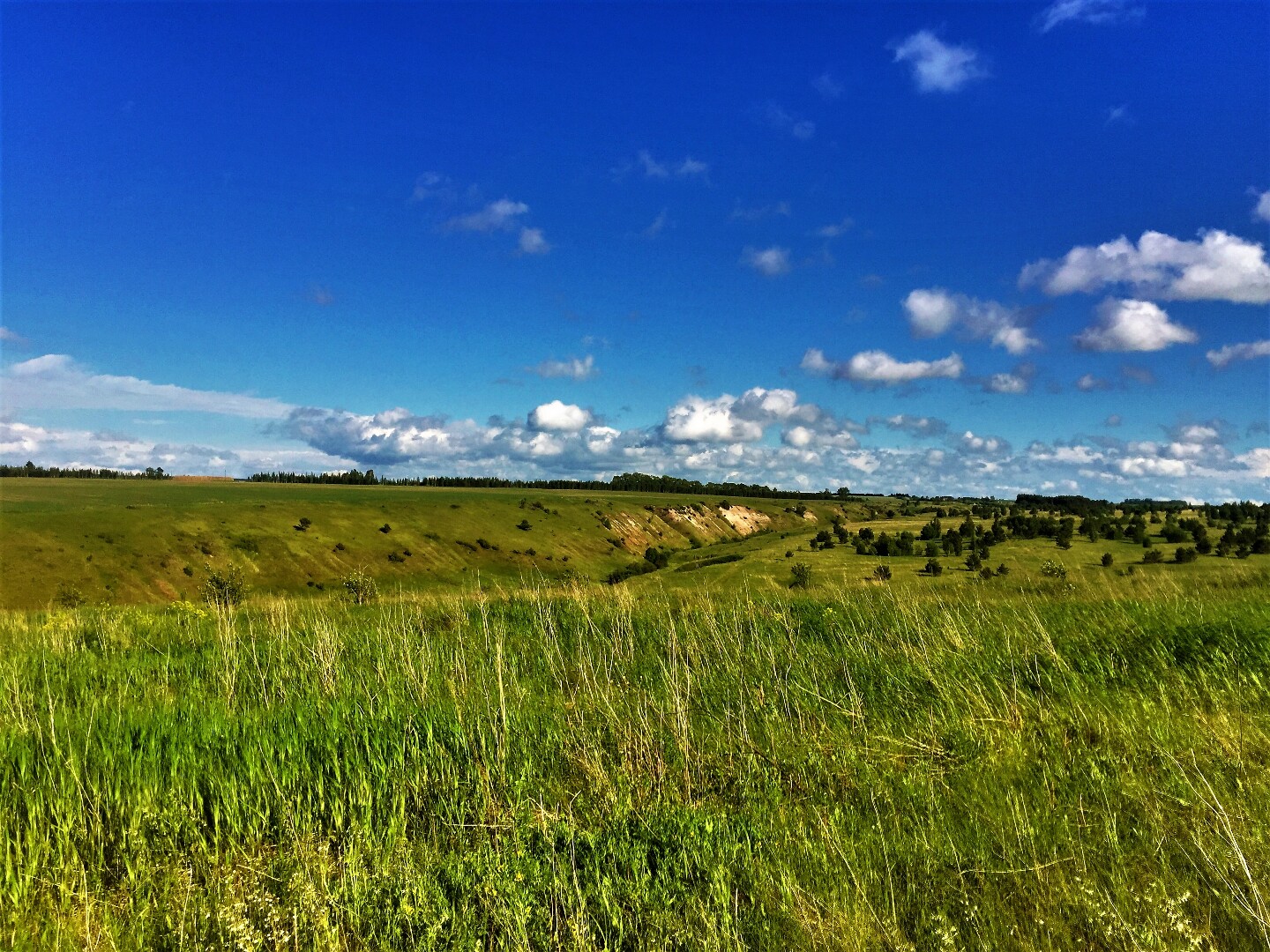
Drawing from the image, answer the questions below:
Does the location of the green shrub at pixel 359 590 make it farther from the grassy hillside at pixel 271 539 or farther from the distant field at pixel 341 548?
the grassy hillside at pixel 271 539

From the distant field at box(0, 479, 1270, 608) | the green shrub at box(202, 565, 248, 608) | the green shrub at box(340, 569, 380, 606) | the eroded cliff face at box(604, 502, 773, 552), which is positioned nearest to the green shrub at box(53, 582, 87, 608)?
the distant field at box(0, 479, 1270, 608)

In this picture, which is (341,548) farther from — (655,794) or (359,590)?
(655,794)

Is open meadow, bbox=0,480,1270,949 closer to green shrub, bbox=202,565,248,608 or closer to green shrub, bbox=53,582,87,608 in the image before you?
green shrub, bbox=202,565,248,608

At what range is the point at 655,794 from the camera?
5742mm

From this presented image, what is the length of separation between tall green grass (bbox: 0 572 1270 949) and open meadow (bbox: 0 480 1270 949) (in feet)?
0.11

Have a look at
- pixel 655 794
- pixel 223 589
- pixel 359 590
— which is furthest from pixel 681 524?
pixel 655 794

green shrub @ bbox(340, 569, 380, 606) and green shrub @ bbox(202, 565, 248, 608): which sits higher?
green shrub @ bbox(340, 569, 380, 606)

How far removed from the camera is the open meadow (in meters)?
4.02

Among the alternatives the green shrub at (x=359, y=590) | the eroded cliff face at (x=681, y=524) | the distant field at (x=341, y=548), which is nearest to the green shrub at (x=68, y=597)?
the distant field at (x=341, y=548)

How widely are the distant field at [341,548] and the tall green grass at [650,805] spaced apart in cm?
1745

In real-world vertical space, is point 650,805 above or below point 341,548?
above

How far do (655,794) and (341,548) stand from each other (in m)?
92.4

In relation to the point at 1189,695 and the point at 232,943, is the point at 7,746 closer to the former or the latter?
the point at 232,943

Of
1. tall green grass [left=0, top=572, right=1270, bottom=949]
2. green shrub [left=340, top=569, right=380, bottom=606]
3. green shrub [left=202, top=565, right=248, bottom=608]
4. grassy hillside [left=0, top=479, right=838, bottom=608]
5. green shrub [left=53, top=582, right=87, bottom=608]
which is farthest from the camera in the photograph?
grassy hillside [left=0, top=479, right=838, bottom=608]
